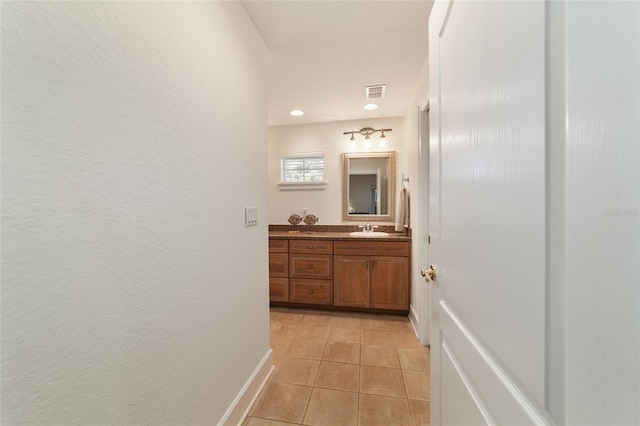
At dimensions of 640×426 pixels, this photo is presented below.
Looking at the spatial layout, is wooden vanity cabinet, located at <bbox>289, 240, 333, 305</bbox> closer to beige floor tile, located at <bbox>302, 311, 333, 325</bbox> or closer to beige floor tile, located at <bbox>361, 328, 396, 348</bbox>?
beige floor tile, located at <bbox>302, 311, 333, 325</bbox>

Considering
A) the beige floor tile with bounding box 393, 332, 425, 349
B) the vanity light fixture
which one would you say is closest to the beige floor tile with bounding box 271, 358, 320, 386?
the beige floor tile with bounding box 393, 332, 425, 349

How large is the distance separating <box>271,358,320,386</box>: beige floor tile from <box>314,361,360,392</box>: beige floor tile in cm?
5

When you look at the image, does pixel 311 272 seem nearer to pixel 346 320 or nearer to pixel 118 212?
pixel 346 320

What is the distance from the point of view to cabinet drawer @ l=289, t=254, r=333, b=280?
9.41 feet

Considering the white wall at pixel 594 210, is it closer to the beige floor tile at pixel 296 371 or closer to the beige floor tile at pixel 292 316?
the beige floor tile at pixel 296 371

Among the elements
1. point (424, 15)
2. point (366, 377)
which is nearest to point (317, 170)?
point (424, 15)

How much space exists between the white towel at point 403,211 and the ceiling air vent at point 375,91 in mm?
1073

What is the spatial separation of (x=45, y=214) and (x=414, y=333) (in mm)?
2649

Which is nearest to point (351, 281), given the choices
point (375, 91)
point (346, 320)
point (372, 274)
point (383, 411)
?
point (372, 274)

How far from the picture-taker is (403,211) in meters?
2.96

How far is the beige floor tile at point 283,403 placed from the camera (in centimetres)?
142

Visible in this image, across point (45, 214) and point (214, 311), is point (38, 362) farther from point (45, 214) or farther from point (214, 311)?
point (214, 311)

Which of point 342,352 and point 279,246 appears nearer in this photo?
point 342,352

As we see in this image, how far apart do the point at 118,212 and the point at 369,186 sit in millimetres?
2908
